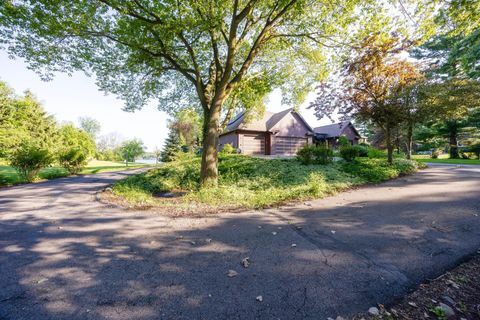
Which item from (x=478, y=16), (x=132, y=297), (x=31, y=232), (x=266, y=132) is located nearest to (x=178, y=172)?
(x=31, y=232)

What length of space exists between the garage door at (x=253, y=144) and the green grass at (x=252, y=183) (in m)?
10.5

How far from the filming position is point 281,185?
312 inches

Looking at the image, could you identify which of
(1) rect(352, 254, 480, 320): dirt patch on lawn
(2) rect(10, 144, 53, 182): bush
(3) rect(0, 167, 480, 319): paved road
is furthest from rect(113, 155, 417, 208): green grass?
Answer: (2) rect(10, 144, 53, 182): bush

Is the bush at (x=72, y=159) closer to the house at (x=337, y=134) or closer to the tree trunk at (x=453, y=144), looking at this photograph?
the house at (x=337, y=134)

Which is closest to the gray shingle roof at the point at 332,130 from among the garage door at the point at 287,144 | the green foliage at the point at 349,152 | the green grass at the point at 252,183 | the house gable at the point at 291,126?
the house gable at the point at 291,126

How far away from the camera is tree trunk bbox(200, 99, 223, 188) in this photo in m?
8.01

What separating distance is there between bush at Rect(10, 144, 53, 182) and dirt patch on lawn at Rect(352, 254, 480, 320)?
55.2ft

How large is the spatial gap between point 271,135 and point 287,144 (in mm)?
2695

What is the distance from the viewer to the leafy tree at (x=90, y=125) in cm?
7394

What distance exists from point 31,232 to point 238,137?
64.8ft

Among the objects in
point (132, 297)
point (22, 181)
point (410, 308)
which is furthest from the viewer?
point (22, 181)

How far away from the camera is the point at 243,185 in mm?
8383

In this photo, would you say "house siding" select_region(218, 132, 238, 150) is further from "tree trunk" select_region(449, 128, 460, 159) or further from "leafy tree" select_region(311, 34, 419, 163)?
"tree trunk" select_region(449, 128, 460, 159)

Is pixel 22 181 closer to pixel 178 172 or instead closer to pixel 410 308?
pixel 178 172
